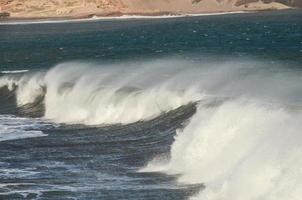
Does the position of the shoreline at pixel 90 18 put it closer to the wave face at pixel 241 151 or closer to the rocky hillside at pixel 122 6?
the rocky hillside at pixel 122 6

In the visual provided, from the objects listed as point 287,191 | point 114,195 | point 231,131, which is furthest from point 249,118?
point 287,191

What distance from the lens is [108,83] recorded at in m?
42.2

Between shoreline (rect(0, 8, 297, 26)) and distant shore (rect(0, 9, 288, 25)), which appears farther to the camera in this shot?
distant shore (rect(0, 9, 288, 25))

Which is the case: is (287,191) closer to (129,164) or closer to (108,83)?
(129,164)

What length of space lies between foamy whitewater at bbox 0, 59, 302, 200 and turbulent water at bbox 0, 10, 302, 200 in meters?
0.05

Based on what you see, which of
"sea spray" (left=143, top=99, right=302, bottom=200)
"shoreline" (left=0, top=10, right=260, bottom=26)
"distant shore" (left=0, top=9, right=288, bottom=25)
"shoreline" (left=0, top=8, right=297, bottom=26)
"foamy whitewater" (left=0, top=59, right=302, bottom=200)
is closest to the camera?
"sea spray" (left=143, top=99, right=302, bottom=200)

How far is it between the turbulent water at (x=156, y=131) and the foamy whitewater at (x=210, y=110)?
0.15 feet

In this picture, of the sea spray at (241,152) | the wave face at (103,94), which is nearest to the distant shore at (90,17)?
the wave face at (103,94)

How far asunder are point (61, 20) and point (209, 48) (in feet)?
339

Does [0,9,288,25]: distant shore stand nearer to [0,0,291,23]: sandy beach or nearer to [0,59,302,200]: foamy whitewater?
[0,0,291,23]: sandy beach

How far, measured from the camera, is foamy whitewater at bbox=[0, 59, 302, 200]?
19.6m

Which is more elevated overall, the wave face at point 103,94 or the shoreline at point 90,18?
the wave face at point 103,94

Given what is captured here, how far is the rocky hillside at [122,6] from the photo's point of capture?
590 feet

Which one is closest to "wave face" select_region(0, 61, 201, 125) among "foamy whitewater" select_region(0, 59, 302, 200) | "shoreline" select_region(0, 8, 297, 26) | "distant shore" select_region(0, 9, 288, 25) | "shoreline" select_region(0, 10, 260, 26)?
"foamy whitewater" select_region(0, 59, 302, 200)
